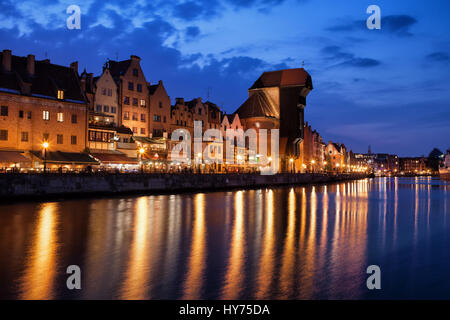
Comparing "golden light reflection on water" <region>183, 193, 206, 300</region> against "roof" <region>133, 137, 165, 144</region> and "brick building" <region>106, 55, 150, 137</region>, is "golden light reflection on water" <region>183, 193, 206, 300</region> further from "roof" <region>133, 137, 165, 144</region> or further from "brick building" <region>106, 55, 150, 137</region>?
"brick building" <region>106, 55, 150, 137</region>

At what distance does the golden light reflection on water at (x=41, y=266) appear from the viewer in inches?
387

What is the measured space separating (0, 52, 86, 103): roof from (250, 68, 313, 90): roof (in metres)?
72.4

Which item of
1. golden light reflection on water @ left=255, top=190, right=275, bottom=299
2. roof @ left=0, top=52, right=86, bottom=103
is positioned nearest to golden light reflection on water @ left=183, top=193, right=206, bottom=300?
golden light reflection on water @ left=255, top=190, right=275, bottom=299

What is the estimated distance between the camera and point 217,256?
47.5 feet

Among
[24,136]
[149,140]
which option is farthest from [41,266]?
[149,140]

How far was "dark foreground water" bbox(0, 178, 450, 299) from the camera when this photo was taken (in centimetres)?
1045

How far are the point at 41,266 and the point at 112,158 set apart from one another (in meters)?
41.9

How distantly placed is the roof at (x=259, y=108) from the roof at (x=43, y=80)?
6138cm

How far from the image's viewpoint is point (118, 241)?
57.2 feet

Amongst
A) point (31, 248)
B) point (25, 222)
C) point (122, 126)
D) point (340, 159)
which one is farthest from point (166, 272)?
point (340, 159)

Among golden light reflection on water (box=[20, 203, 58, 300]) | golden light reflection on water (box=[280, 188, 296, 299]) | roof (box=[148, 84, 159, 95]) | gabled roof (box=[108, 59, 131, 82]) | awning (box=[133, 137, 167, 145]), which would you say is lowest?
golden light reflection on water (box=[280, 188, 296, 299])

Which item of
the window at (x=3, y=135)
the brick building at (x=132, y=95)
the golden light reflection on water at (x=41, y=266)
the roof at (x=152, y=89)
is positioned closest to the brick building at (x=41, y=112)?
the window at (x=3, y=135)

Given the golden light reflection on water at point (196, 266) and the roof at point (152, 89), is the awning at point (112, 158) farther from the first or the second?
the golden light reflection on water at point (196, 266)

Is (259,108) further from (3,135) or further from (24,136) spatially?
(3,135)
